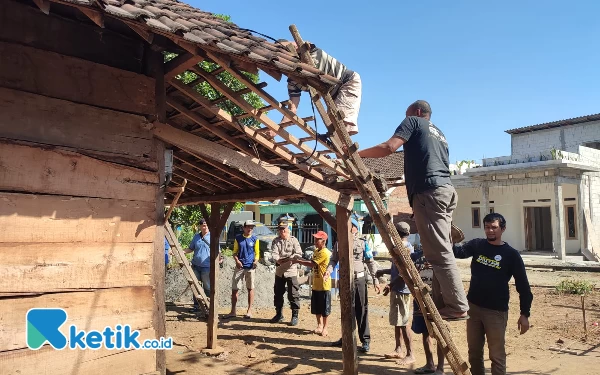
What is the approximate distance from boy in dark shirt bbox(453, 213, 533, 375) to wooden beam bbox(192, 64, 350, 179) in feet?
5.50

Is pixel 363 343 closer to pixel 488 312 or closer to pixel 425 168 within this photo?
pixel 488 312

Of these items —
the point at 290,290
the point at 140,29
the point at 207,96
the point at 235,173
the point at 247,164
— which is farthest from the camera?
the point at 207,96

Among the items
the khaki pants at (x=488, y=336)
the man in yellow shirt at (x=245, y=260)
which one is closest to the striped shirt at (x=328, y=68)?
the khaki pants at (x=488, y=336)

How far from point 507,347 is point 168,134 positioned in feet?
20.8

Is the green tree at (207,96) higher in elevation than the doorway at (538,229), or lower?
higher

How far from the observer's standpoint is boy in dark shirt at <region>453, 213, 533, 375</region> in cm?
445

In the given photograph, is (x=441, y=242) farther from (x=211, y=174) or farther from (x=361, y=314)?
(x=361, y=314)

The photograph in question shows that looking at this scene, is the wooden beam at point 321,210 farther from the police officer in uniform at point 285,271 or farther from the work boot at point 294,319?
the work boot at point 294,319

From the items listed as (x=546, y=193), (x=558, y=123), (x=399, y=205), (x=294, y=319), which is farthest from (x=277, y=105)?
(x=558, y=123)

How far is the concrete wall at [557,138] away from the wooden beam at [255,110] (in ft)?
76.8

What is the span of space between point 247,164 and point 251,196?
2.25 meters

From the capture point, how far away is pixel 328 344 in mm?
7676

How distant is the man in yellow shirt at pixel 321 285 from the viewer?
811 cm

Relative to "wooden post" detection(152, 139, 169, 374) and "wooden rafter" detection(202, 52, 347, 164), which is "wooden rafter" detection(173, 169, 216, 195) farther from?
"wooden rafter" detection(202, 52, 347, 164)
